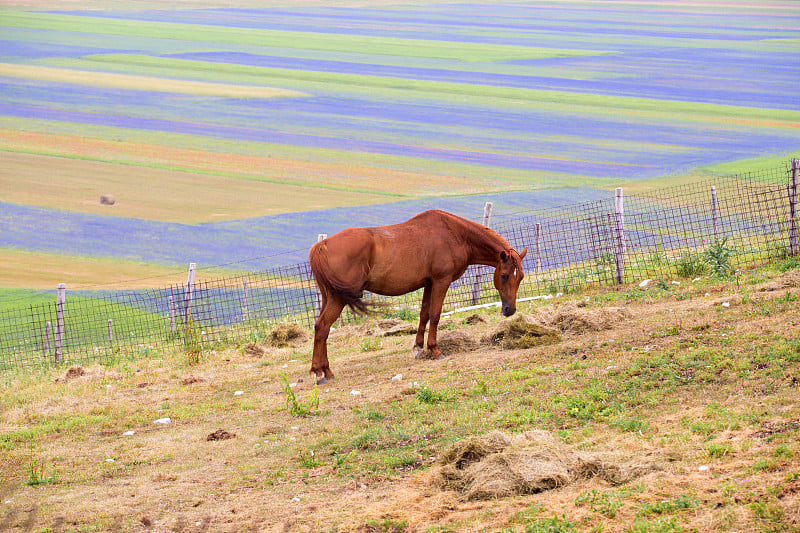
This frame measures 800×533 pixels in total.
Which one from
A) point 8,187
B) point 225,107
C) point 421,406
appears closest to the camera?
point 421,406

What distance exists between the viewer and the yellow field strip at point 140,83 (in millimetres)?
75438

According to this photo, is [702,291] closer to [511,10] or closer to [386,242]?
[386,242]

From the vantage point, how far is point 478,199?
40.2 meters

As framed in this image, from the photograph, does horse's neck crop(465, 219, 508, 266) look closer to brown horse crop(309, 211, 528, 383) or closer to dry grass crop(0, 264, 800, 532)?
brown horse crop(309, 211, 528, 383)

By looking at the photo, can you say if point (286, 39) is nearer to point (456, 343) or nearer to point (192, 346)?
point (192, 346)

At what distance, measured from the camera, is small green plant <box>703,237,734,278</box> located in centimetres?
1643

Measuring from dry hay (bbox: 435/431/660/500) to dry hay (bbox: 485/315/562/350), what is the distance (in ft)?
14.3

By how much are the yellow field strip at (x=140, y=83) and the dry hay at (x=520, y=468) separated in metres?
67.7

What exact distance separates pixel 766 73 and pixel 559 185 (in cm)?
5456

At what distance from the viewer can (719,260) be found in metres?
16.7

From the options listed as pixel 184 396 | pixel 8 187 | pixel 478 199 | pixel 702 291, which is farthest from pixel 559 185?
pixel 184 396

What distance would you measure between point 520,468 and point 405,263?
5943mm

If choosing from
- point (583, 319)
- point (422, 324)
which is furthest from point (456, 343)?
point (583, 319)

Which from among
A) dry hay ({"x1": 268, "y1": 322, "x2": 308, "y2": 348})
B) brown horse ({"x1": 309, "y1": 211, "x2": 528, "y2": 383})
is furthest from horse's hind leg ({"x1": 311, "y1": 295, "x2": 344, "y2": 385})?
dry hay ({"x1": 268, "y1": 322, "x2": 308, "y2": 348})
